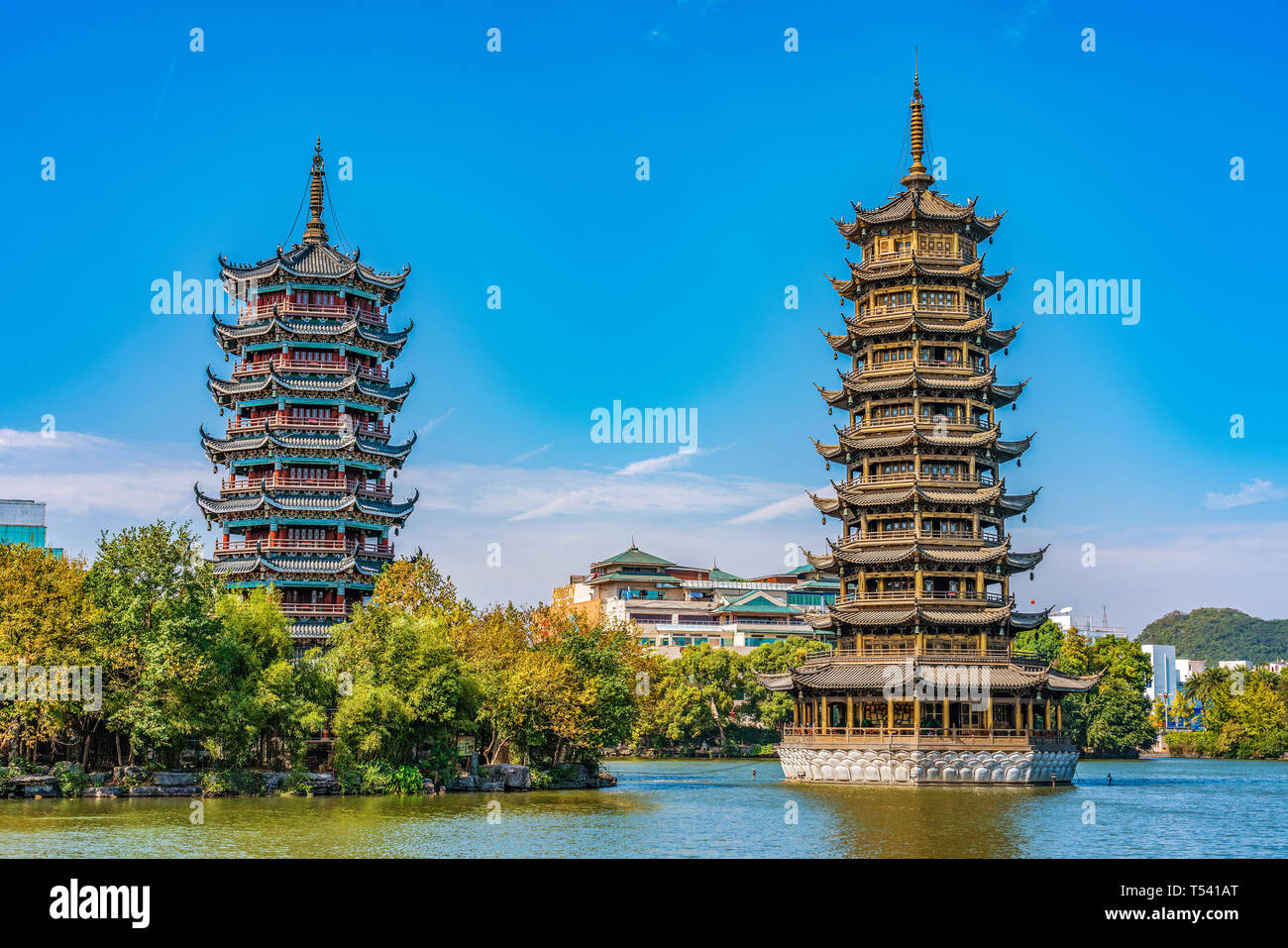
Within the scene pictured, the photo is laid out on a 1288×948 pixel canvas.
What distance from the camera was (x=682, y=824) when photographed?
41281mm

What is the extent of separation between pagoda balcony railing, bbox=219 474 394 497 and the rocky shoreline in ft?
63.9

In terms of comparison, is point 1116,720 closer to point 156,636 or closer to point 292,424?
Result: point 292,424

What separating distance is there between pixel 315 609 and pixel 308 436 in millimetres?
9096

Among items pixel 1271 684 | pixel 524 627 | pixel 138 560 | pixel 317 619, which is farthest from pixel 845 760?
pixel 1271 684

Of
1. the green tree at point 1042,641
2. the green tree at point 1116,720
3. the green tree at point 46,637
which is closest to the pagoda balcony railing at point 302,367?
the green tree at point 46,637

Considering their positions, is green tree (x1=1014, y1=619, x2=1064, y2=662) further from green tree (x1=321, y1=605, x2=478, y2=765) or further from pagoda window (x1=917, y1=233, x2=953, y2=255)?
green tree (x1=321, y1=605, x2=478, y2=765)

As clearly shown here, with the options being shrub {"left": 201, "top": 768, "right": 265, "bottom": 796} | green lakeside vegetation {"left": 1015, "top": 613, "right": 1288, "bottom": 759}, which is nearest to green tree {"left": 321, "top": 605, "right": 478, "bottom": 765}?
shrub {"left": 201, "top": 768, "right": 265, "bottom": 796}

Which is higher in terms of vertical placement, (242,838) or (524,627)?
(524,627)

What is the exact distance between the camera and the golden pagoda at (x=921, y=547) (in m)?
59.8

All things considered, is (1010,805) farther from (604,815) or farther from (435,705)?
(435,705)

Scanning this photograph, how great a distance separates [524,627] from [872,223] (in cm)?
2851

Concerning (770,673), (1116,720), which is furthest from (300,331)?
(1116,720)

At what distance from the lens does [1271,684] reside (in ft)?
368

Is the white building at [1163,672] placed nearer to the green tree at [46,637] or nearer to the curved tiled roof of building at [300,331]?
the curved tiled roof of building at [300,331]
